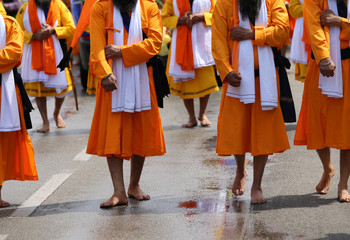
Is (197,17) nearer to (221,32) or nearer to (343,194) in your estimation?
(221,32)

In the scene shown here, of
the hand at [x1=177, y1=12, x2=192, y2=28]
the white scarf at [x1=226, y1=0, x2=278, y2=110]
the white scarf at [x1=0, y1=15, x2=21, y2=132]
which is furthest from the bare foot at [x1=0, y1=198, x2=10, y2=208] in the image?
the hand at [x1=177, y1=12, x2=192, y2=28]

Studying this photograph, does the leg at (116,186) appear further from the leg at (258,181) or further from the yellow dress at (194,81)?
the yellow dress at (194,81)

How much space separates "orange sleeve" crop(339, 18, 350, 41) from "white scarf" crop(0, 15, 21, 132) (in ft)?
9.16

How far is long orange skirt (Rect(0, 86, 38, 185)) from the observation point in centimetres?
693

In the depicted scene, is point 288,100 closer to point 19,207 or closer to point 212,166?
point 212,166

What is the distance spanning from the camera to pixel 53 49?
34.4 feet

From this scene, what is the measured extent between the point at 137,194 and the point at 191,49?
388cm

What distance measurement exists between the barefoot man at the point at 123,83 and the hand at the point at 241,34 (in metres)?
0.61

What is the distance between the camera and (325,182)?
275 inches

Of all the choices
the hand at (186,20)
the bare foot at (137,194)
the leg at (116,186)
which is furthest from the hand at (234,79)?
the hand at (186,20)

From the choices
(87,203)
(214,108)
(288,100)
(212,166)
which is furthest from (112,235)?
(214,108)

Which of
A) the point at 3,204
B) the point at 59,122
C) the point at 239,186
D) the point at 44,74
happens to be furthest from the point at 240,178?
the point at 59,122

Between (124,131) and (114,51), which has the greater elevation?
(114,51)

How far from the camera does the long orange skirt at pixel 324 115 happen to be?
6676mm
